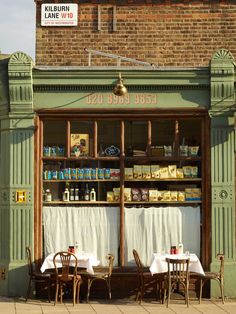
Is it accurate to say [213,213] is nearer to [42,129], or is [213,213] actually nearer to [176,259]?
[176,259]

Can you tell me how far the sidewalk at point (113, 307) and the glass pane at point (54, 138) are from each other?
9.38 feet

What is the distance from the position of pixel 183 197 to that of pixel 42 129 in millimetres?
3034

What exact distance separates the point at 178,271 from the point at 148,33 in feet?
21.4

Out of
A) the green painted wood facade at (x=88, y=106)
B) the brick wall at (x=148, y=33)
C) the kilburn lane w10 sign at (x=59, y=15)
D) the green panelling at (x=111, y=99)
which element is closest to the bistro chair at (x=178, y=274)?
the green painted wood facade at (x=88, y=106)

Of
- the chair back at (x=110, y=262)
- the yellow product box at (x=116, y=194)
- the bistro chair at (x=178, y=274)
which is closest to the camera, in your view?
the bistro chair at (x=178, y=274)

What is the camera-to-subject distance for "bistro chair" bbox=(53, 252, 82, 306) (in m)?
13.1

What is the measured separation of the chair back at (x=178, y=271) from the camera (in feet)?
42.7

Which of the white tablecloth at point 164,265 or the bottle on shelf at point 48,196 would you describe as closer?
the white tablecloth at point 164,265

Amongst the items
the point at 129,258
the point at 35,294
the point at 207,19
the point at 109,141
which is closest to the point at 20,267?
the point at 35,294

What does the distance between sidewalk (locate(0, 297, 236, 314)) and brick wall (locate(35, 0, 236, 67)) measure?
6170 millimetres

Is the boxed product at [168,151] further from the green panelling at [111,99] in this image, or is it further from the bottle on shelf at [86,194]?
the bottle on shelf at [86,194]

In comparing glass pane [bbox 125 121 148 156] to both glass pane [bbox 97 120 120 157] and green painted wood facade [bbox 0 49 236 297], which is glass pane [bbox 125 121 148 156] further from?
green painted wood facade [bbox 0 49 236 297]

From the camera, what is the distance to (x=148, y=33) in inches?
684

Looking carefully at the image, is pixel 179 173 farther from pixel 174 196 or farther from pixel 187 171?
pixel 174 196
